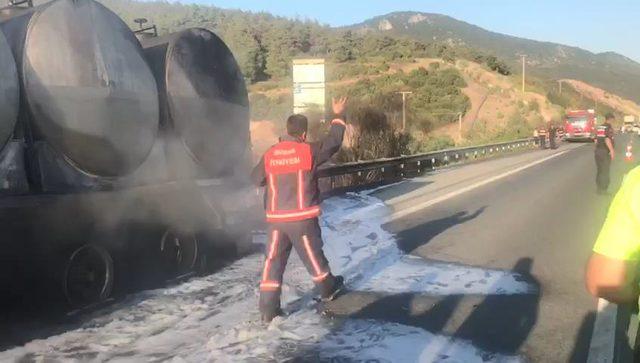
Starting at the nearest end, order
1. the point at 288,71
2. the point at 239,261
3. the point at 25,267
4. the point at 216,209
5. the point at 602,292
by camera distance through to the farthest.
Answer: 1. the point at 602,292
2. the point at 25,267
3. the point at 216,209
4. the point at 239,261
5. the point at 288,71

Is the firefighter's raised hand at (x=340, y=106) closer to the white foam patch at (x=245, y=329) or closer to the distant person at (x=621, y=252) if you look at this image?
the white foam patch at (x=245, y=329)

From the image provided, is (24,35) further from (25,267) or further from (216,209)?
(216,209)

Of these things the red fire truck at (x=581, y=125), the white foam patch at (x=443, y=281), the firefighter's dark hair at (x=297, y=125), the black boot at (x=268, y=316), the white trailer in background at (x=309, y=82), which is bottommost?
the red fire truck at (x=581, y=125)

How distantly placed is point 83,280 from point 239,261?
235cm

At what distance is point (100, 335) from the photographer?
4.91 meters

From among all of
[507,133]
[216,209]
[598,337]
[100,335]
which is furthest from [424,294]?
[507,133]

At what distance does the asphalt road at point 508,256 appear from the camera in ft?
16.4

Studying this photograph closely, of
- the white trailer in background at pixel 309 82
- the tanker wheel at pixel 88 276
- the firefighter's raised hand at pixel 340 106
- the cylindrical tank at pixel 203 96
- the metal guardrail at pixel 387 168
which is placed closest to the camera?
the tanker wheel at pixel 88 276

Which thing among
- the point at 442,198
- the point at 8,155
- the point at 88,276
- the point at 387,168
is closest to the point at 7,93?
the point at 8,155

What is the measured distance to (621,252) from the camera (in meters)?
1.97

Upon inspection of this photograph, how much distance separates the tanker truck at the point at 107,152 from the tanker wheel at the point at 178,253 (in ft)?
0.04

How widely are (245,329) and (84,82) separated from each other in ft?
7.93

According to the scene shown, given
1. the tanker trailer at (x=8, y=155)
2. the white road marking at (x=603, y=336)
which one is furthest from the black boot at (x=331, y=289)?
the tanker trailer at (x=8, y=155)

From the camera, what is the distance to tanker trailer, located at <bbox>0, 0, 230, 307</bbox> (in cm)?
504
